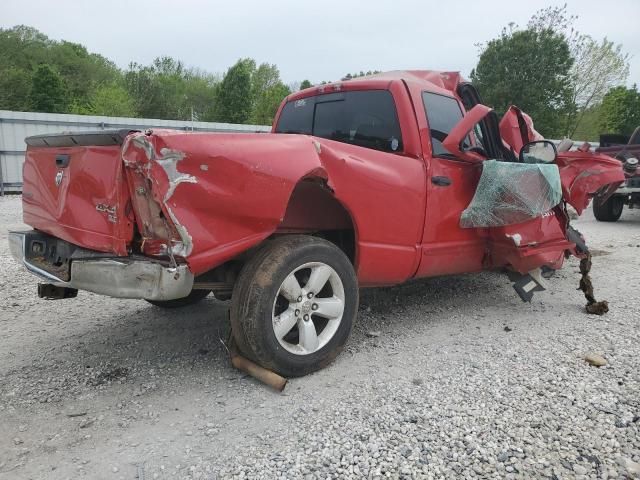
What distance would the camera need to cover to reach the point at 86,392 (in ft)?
9.36

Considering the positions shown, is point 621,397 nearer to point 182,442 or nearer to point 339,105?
point 182,442

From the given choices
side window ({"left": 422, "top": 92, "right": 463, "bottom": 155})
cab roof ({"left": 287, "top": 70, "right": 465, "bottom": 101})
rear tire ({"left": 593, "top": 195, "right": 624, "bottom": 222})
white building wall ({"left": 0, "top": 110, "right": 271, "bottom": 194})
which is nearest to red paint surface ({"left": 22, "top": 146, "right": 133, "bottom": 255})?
cab roof ({"left": 287, "top": 70, "right": 465, "bottom": 101})

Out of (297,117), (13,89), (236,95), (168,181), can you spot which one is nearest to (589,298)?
(297,117)

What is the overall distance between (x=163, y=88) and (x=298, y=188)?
43.2 meters

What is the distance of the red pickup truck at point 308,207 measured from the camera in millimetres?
2490

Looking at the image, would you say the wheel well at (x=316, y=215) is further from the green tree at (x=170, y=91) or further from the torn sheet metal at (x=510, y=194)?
the green tree at (x=170, y=91)

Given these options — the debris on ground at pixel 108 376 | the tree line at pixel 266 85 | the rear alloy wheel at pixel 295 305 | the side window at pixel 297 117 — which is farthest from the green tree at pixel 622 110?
the debris on ground at pixel 108 376

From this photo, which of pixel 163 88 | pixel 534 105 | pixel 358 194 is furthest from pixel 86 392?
pixel 163 88

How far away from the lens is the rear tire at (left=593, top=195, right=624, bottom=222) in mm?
10438

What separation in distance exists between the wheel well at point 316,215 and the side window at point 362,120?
68 centimetres

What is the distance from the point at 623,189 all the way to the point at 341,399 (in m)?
9.31

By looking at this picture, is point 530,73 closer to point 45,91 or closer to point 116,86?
point 45,91

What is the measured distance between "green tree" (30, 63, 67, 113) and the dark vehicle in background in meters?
28.6

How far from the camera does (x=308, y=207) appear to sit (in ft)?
10.8
